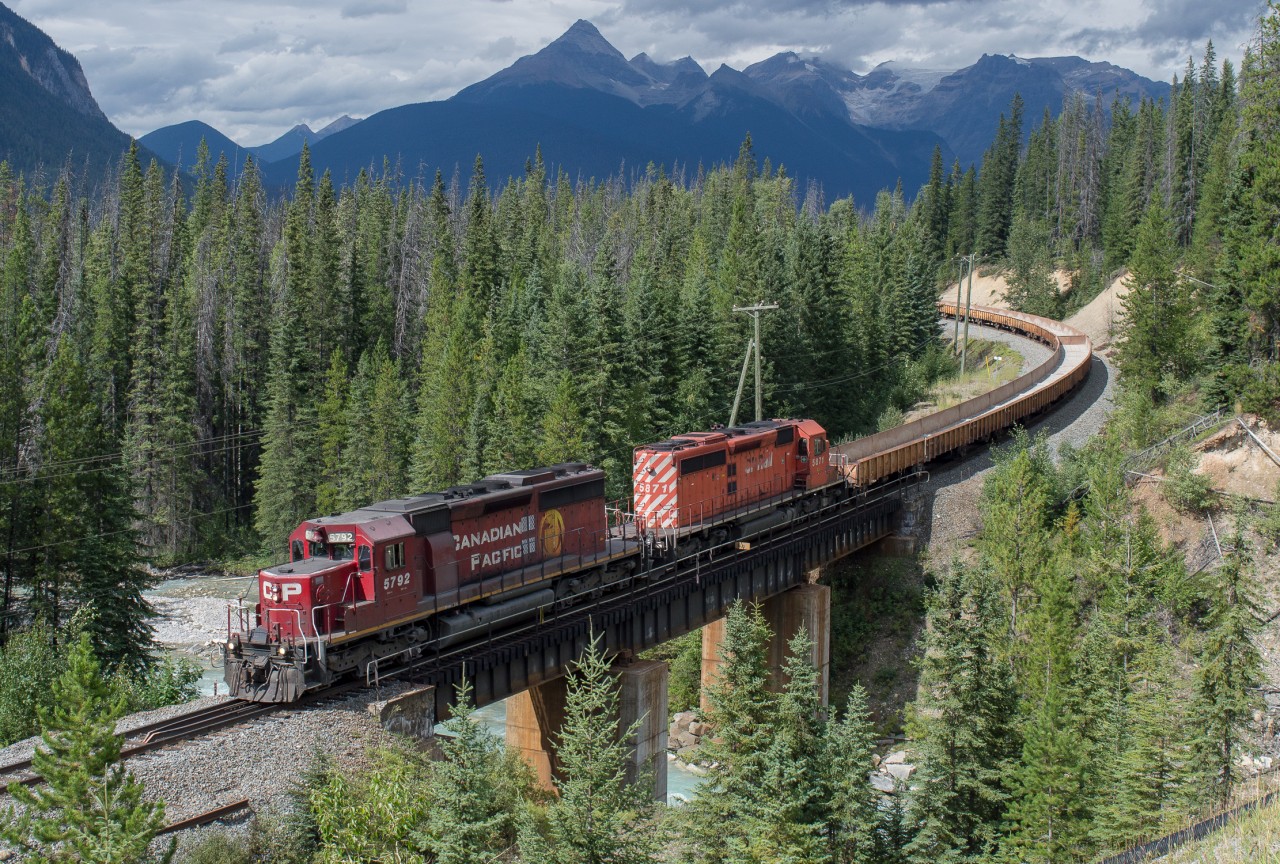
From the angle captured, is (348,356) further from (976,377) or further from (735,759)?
(735,759)

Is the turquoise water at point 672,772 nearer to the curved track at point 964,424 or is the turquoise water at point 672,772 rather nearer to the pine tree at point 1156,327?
the curved track at point 964,424

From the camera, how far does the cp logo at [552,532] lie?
3077 centimetres

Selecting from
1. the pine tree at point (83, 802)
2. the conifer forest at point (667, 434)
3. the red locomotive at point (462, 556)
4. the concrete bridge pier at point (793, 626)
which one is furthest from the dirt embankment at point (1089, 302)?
the pine tree at point (83, 802)

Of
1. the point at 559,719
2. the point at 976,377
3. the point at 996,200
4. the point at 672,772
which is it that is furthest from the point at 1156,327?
the point at 996,200

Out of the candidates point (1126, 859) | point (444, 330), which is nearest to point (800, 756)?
point (1126, 859)

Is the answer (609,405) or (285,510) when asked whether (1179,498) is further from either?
(285,510)

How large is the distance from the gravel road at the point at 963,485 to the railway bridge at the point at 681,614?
0.82 m

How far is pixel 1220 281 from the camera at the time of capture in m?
45.6

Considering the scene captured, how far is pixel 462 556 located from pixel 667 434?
3102 centimetres

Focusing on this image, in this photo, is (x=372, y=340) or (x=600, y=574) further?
(x=372, y=340)

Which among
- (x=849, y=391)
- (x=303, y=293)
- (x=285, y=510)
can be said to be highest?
(x=303, y=293)

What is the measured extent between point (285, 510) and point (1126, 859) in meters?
60.2

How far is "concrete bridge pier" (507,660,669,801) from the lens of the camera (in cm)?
3170

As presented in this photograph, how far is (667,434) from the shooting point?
58219 millimetres
